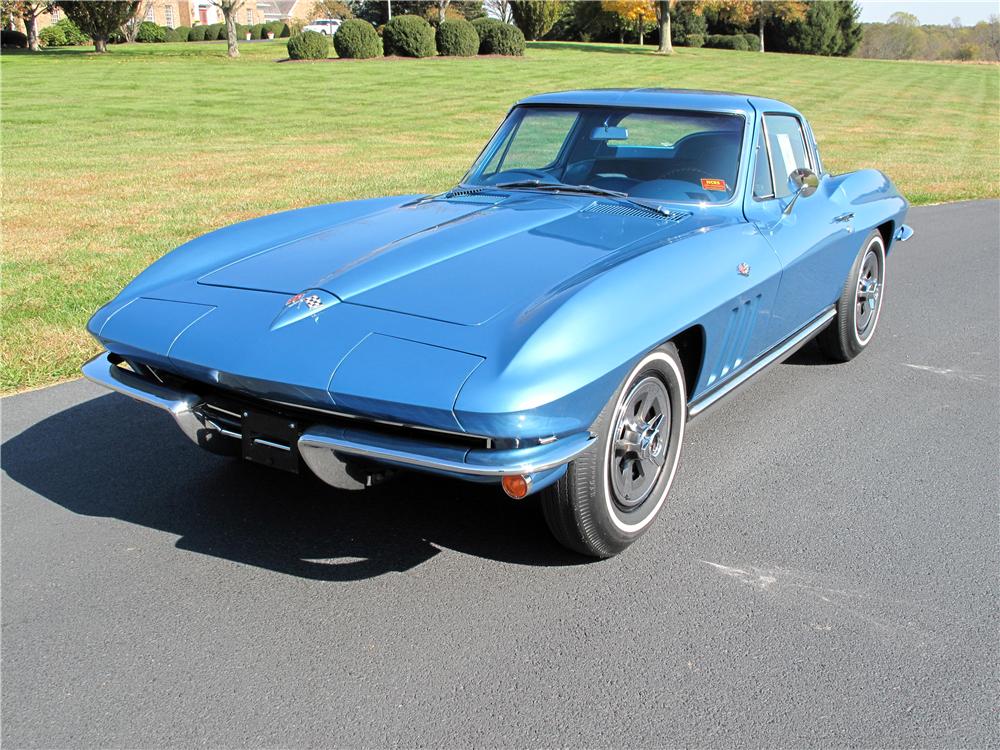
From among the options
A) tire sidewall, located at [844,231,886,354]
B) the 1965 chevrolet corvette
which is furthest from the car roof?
tire sidewall, located at [844,231,886,354]

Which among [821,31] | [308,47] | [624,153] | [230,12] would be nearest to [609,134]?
[624,153]

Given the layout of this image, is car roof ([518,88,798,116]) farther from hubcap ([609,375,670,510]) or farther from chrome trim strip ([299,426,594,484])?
chrome trim strip ([299,426,594,484])

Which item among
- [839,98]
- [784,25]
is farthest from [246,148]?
[784,25]

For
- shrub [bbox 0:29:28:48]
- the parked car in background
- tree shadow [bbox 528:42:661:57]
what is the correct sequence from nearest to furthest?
tree shadow [bbox 528:42:661:57]
shrub [bbox 0:29:28:48]
the parked car in background

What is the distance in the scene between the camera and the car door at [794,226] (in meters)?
4.27

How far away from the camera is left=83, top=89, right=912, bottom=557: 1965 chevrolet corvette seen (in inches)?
109

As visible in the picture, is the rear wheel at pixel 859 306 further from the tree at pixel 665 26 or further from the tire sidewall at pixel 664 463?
the tree at pixel 665 26

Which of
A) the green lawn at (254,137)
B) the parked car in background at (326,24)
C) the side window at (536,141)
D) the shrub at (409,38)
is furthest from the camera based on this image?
the parked car in background at (326,24)

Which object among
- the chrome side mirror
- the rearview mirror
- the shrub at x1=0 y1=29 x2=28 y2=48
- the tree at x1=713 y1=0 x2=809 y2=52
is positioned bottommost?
the chrome side mirror

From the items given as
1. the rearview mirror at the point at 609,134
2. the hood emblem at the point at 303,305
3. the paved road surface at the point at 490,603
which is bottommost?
the paved road surface at the point at 490,603

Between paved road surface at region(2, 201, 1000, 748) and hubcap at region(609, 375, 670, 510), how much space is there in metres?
0.23

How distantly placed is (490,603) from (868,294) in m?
3.64

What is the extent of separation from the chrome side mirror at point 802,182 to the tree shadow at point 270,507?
7.02 feet

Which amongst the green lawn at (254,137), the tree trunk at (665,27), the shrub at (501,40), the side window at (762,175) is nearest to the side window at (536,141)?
the side window at (762,175)
